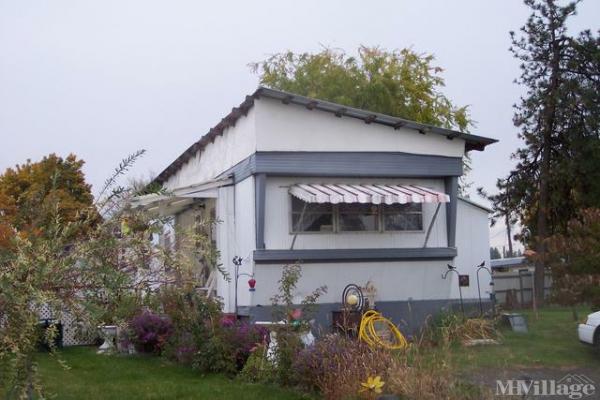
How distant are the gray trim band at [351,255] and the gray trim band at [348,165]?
4.75 ft

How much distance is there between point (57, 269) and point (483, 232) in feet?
38.6

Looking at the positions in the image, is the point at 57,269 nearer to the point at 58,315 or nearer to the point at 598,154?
the point at 58,315

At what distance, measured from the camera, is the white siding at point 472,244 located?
15.3 m

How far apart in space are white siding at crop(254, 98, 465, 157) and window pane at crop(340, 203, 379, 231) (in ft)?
3.68

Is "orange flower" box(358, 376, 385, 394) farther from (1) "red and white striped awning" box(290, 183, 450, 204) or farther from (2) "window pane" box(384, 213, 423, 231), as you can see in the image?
(2) "window pane" box(384, 213, 423, 231)

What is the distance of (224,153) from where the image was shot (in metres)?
16.1

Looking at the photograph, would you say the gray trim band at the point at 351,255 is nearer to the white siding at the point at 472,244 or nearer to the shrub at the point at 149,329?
the white siding at the point at 472,244

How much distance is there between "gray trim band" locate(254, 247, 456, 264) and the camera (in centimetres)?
1370

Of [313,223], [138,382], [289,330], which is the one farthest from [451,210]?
[138,382]

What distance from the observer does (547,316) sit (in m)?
18.4

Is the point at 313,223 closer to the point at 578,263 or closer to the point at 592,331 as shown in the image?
the point at 578,263

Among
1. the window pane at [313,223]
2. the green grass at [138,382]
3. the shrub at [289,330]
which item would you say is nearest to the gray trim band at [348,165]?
the window pane at [313,223]

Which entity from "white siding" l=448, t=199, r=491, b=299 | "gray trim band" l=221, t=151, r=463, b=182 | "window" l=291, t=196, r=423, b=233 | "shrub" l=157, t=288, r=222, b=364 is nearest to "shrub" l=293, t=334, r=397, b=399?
"shrub" l=157, t=288, r=222, b=364

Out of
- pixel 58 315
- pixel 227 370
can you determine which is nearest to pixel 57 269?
pixel 58 315
